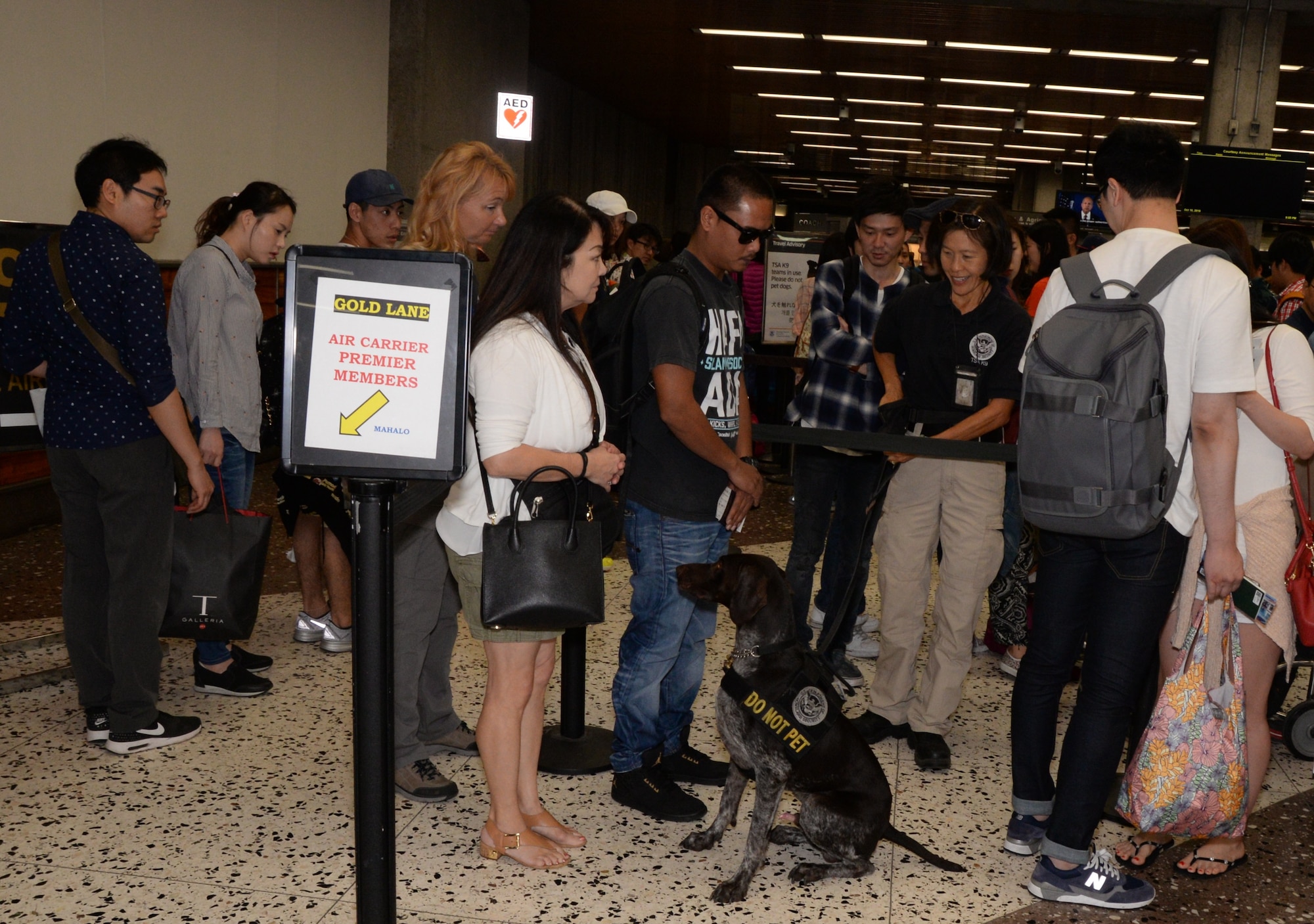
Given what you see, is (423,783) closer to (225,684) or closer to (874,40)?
(225,684)

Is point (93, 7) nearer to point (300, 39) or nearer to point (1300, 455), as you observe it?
point (300, 39)

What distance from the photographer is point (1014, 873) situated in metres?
2.73

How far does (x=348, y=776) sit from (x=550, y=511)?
4.19 ft

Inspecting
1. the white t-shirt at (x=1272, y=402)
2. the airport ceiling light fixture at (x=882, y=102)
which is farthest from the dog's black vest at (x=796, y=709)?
the airport ceiling light fixture at (x=882, y=102)

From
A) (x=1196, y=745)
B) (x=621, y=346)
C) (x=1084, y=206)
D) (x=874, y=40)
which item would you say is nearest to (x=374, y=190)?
(x=621, y=346)

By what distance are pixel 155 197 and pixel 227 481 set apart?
1030 mm

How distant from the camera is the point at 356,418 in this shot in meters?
1.43

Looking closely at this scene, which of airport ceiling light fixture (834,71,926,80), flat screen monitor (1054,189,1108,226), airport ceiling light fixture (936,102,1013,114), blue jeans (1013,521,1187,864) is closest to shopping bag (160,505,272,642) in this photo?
blue jeans (1013,521,1187,864)

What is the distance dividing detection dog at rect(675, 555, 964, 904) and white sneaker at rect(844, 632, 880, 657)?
5.80 ft

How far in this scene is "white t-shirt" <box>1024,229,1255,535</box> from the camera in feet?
7.52

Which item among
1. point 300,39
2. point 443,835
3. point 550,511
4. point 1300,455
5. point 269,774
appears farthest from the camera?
point 300,39

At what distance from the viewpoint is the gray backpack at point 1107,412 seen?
7.54 feet

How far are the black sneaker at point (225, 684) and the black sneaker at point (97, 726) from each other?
40 cm

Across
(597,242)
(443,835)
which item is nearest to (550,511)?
(597,242)
